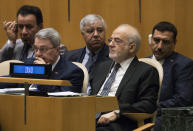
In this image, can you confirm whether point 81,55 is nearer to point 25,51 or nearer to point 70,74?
point 25,51

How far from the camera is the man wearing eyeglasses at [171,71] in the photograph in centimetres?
376

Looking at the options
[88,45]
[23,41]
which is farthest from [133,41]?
[23,41]

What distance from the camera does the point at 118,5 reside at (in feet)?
16.2

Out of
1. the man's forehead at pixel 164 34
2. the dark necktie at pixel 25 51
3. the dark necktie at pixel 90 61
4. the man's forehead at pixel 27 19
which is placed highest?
the man's forehead at pixel 27 19

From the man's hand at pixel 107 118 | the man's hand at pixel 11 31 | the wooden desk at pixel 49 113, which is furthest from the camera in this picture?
the man's hand at pixel 11 31

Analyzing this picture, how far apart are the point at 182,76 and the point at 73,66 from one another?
3.57 feet

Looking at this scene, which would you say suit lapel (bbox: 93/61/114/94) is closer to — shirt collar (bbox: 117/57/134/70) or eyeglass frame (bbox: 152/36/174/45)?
shirt collar (bbox: 117/57/134/70)

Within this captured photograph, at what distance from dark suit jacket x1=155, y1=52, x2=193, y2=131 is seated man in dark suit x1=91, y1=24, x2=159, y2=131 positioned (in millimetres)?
626

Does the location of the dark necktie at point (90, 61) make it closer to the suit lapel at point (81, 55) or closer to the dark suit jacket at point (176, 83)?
the suit lapel at point (81, 55)

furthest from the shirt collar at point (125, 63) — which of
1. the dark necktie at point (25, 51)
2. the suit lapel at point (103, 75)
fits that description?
the dark necktie at point (25, 51)

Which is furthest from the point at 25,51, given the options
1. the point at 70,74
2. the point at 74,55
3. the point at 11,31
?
the point at 70,74

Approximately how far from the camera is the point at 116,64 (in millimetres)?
3395

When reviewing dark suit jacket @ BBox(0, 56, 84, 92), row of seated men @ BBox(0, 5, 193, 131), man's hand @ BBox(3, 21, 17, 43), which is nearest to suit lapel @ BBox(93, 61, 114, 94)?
row of seated men @ BBox(0, 5, 193, 131)

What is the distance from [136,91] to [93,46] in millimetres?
1166
